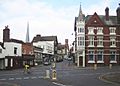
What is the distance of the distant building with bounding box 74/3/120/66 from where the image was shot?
277ft

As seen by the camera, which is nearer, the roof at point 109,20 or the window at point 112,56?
the window at point 112,56

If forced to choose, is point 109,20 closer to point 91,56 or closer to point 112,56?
point 112,56

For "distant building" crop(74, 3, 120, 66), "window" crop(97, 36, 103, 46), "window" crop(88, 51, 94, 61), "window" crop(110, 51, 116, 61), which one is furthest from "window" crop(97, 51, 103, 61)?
"window" crop(110, 51, 116, 61)

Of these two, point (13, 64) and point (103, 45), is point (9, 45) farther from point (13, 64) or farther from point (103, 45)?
point (103, 45)

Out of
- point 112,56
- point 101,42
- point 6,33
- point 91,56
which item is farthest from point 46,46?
point 6,33

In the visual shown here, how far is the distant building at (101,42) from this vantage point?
277 ft

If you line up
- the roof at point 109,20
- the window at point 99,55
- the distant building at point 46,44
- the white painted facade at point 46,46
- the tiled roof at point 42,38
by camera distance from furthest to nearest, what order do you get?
1. the tiled roof at point 42,38
2. the white painted facade at point 46,46
3. the distant building at point 46,44
4. the roof at point 109,20
5. the window at point 99,55

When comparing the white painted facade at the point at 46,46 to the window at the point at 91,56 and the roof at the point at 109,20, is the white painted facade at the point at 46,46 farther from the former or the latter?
the window at the point at 91,56

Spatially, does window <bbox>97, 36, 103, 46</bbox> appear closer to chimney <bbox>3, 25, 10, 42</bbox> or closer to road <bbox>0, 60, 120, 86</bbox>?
chimney <bbox>3, 25, 10, 42</bbox>

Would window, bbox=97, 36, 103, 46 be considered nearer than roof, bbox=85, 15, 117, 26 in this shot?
Yes

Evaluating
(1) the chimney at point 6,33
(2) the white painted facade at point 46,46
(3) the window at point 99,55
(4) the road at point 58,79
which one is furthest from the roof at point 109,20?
(2) the white painted facade at point 46,46

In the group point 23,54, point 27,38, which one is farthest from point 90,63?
point 27,38

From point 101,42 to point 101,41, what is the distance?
0.27m

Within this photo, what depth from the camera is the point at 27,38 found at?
566ft
